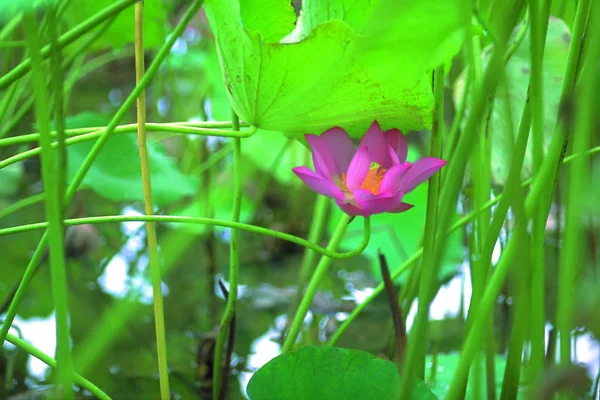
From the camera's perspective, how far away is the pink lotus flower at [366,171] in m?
0.42

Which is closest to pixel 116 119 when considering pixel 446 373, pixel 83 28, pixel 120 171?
pixel 83 28

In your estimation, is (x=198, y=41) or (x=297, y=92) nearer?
(x=297, y=92)

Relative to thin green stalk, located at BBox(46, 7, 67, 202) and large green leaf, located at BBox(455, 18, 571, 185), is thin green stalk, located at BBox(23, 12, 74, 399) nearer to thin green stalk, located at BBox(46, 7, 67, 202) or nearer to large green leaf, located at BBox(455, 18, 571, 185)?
thin green stalk, located at BBox(46, 7, 67, 202)

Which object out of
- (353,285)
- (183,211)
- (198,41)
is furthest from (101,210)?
(198,41)

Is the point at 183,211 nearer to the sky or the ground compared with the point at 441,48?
nearer to the sky

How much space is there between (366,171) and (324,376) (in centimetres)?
16

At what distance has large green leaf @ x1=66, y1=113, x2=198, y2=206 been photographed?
1.08m

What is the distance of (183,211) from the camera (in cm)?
140

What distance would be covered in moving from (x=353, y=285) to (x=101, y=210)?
25.1 inches

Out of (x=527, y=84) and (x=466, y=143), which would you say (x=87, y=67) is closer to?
(x=527, y=84)

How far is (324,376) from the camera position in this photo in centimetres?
48

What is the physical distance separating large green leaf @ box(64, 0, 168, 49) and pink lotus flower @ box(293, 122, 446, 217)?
16.3 inches

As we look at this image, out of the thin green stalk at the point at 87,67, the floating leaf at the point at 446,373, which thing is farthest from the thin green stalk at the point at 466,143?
the thin green stalk at the point at 87,67

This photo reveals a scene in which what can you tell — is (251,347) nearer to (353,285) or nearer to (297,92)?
(353,285)
